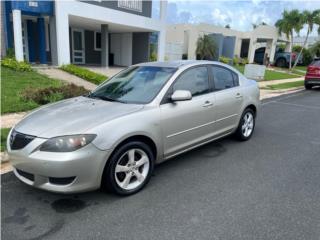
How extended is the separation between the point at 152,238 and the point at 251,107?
3.89m

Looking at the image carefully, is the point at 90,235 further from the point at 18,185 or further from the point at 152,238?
the point at 18,185

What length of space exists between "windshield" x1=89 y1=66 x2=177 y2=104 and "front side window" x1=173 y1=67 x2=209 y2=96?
0.18 meters

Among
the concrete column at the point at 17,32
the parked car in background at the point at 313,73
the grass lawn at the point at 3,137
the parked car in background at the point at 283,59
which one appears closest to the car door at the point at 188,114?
the grass lawn at the point at 3,137

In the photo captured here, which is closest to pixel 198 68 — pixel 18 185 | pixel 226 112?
pixel 226 112

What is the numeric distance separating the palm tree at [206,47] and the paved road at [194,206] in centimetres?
2175

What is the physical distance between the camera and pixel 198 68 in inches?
182

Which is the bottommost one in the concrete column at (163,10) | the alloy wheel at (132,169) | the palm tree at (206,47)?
the alloy wheel at (132,169)

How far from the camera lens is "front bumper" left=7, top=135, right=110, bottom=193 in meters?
2.97

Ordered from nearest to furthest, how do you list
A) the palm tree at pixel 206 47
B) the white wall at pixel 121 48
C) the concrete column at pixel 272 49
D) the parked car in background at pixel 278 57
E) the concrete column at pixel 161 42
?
the concrete column at pixel 161 42, the white wall at pixel 121 48, the palm tree at pixel 206 47, the parked car in background at pixel 278 57, the concrete column at pixel 272 49

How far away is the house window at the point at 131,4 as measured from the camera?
57.3 ft

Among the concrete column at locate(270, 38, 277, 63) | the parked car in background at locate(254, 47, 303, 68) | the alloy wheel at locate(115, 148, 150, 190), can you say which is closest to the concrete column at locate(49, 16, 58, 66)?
the alloy wheel at locate(115, 148, 150, 190)

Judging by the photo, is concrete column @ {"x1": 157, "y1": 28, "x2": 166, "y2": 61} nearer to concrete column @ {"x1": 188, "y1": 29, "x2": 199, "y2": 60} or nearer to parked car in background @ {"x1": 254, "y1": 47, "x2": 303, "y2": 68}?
concrete column @ {"x1": 188, "y1": 29, "x2": 199, "y2": 60}

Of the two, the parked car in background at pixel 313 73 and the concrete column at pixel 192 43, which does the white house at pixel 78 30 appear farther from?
the parked car in background at pixel 313 73

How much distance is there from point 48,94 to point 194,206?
6018 mm
